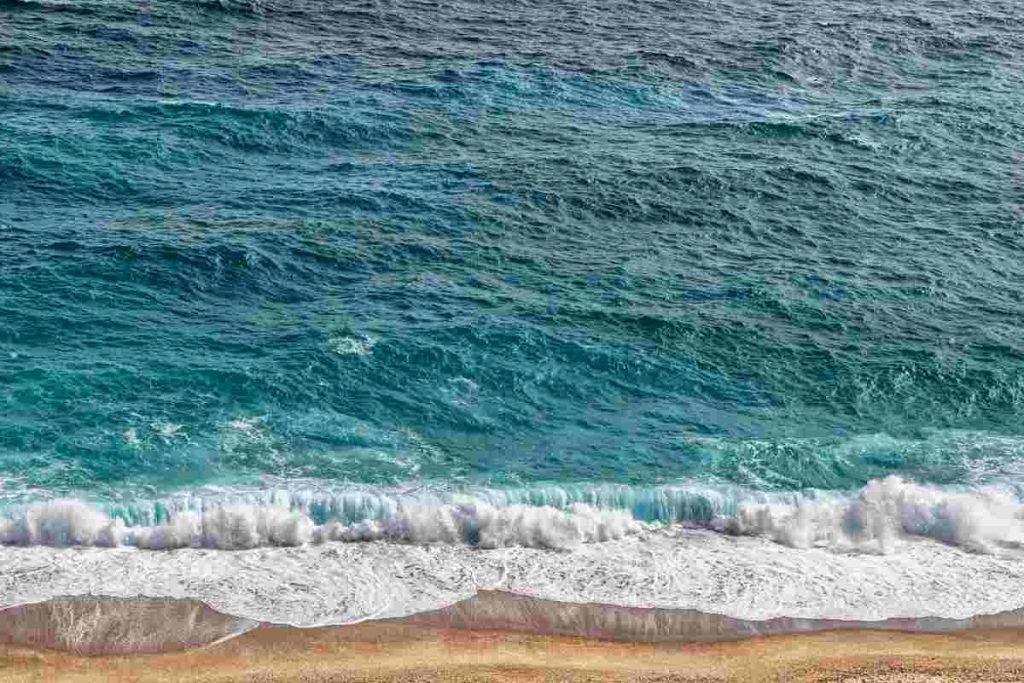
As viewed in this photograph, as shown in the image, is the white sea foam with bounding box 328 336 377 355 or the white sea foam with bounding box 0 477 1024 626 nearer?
the white sea foam with bounding box 0 477 1024 626

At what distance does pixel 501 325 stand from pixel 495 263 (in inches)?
201

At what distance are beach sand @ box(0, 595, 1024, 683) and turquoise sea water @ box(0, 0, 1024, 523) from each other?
567cm

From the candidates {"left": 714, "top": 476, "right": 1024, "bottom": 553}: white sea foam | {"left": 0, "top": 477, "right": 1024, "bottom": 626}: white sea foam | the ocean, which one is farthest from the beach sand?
{"left": 714, "top": 476, "right": 1024, "bottom": 553}: white sea foam

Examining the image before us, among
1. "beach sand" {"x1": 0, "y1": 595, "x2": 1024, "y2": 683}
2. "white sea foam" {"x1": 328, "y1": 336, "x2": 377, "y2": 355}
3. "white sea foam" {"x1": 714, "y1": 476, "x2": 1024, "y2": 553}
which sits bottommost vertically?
"beach sand" {"x1": 0, "y1": 595, "x2": 1024, "y2": 683}

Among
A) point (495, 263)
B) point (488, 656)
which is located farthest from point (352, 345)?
point (488, 656)

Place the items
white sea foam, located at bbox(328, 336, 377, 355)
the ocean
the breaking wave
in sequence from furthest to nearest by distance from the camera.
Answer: white sea foam, located at bbox(328, 336, 377, 355) → the ocean → the breaking wave

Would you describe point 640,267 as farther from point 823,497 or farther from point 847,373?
point 823,497

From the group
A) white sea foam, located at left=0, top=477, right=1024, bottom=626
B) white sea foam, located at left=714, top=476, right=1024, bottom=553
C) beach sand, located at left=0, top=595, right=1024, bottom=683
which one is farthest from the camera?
white sea foam, located at left=714, top=476, right=1024, bottom=553

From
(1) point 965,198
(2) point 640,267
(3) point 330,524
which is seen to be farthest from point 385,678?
(1) point 965,198

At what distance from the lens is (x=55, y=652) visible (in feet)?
102

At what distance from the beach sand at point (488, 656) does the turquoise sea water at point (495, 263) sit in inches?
223

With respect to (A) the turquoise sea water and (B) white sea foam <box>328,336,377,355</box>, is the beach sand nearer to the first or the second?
(A) the turquoise sea water

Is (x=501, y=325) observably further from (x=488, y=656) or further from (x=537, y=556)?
(x=488, y=656)

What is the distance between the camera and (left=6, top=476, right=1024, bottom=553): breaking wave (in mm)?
35594
